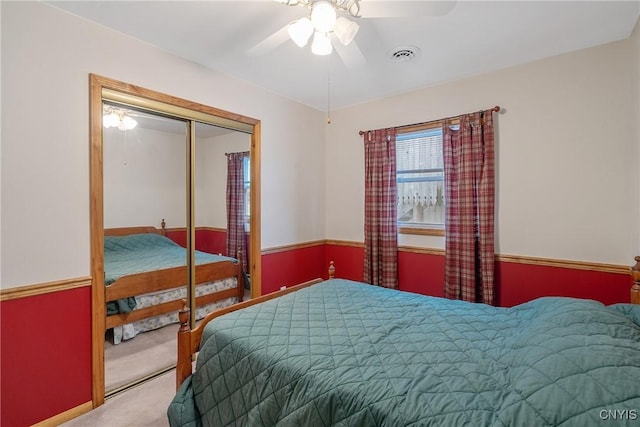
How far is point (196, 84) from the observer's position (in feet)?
8.34

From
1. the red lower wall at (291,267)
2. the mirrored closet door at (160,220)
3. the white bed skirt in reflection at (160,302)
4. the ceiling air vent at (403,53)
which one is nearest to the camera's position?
the mirrored closet door at (160,220)

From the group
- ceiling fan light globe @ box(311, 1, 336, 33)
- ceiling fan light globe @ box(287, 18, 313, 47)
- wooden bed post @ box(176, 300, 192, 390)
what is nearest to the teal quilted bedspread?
wooden bed post @ box(176, 300, 192, 390)

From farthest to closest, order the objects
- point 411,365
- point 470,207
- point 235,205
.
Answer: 1. point 235,205
2. point 470,207
3. point 411,365

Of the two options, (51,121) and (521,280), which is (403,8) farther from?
(521,280)

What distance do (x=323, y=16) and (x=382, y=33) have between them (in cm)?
88

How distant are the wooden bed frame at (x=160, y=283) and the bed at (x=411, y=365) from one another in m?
0.74

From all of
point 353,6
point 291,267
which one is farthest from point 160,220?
point 353,6

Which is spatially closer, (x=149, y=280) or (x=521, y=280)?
(x=149, y=280)

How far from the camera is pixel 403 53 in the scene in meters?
2.36

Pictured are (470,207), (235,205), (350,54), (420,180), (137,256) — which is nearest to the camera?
(350,54)

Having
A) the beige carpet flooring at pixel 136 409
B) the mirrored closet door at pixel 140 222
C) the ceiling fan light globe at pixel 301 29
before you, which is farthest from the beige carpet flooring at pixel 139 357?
the ceiling fan light globe at pixel 301 29

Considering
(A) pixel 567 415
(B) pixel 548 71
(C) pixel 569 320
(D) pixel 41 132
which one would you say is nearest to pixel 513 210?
(B) pixel 548 71

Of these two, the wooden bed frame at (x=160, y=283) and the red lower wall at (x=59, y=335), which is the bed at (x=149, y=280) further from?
the red lower wall at (x=59, y=335)

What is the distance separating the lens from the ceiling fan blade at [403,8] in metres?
1.52
